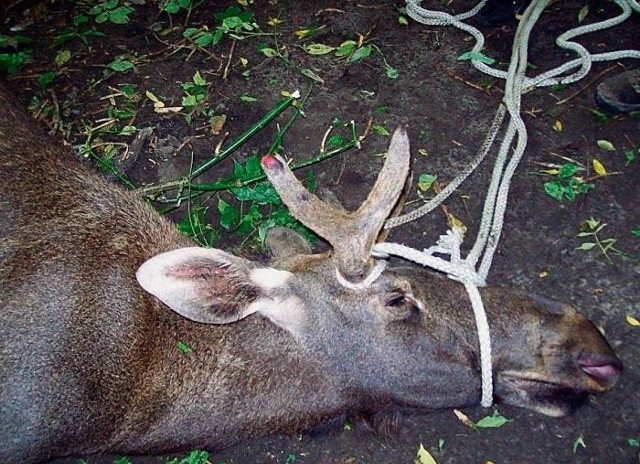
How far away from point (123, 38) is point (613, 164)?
11.4ft

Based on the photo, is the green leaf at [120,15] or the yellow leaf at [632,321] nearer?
the yellow leaf at [632,321]

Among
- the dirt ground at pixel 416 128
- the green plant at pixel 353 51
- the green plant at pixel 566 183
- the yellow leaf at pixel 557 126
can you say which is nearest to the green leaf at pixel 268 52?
Result: the dirt ground at pixel 416 128

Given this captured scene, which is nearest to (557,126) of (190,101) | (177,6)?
(190,101)

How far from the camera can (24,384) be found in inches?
144

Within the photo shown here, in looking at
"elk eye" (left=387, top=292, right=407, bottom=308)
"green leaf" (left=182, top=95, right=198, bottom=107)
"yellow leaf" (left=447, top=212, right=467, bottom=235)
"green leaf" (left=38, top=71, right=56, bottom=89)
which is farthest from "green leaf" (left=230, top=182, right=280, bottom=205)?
"green leaf" (left=38, top=71, right=56, bottom=89)

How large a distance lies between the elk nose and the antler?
971 mm

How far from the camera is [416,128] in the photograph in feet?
17.0

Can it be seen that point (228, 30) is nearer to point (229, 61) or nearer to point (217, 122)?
point (229, 61)

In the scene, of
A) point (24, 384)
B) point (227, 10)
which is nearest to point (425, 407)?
point (24, 384)

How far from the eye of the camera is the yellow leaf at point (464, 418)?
409 centimetres

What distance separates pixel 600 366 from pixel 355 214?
117 centimetres

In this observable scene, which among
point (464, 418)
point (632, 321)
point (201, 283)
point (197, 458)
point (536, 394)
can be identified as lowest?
point (197, 458)

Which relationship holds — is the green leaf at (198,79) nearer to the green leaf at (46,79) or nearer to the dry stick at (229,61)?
the dry stick at (229,61)

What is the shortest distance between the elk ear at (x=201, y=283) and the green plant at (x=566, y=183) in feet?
6.53
